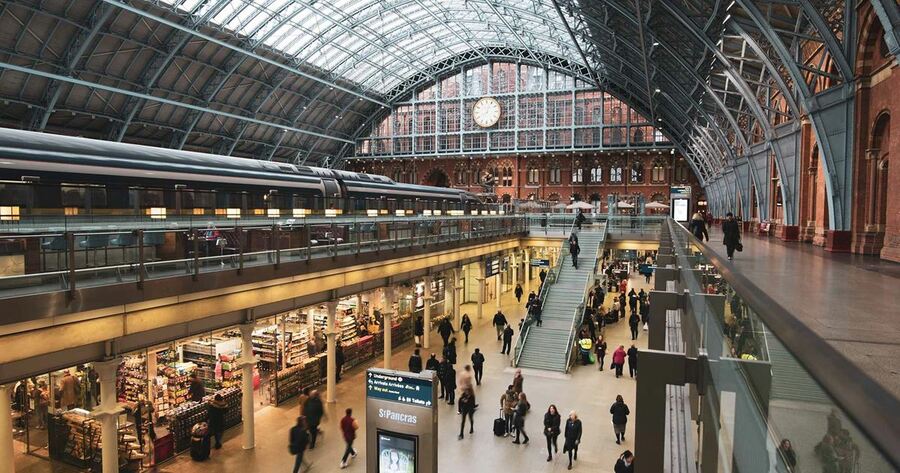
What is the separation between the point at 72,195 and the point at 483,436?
11576 mm

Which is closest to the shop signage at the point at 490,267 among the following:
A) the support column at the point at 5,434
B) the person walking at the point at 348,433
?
the person walking at the point at 348,433

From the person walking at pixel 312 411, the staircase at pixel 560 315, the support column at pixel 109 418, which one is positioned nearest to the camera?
the support column at pixel 109 418

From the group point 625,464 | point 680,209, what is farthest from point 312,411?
point 680,209

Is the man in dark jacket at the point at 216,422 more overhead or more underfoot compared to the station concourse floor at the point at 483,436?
more overhead

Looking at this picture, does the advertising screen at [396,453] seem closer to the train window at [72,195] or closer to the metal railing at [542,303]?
the train window at [72,195]

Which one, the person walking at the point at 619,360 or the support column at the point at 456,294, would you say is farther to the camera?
the support column at the point at 456,294

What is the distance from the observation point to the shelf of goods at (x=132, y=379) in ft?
43.5

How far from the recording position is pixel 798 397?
115 cm

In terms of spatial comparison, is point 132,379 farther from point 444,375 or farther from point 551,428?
point 551,428

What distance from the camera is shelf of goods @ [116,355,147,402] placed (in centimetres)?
1327

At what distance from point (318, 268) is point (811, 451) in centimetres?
1339

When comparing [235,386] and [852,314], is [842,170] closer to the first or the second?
[852,314]

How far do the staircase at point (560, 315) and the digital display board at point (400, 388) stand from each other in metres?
10.2

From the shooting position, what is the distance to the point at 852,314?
7125 millimetres
